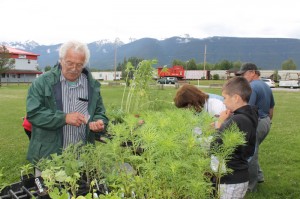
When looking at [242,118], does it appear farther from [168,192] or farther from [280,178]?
[280,178]

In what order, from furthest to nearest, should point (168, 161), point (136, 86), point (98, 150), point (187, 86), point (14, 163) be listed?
point (14, 163) < point (136, 86) < point (187, 86) < point (98, 150) < point (168, 161)

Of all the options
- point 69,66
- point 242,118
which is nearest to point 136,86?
point 69,66

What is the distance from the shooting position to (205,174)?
4.92 feet

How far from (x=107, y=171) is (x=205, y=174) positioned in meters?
0.52

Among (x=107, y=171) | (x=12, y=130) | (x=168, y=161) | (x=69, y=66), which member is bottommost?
(x=12, y=130)

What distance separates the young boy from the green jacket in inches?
51.8

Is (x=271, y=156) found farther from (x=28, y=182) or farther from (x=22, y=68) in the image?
(x=22, y=68)

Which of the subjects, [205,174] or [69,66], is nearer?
[205,174]

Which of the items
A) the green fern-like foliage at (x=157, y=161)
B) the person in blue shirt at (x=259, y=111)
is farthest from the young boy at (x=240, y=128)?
the person in blue shirt at (x=259, y=111)

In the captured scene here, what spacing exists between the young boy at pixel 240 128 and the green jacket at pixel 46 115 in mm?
1315

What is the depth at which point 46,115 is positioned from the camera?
8.36ft

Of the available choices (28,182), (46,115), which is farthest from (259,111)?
(28,182)

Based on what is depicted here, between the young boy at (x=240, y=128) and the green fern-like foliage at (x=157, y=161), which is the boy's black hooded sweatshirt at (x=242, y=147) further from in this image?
the green fern-like foliage at (x=157, y=161)

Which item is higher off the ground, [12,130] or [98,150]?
[98,150]
